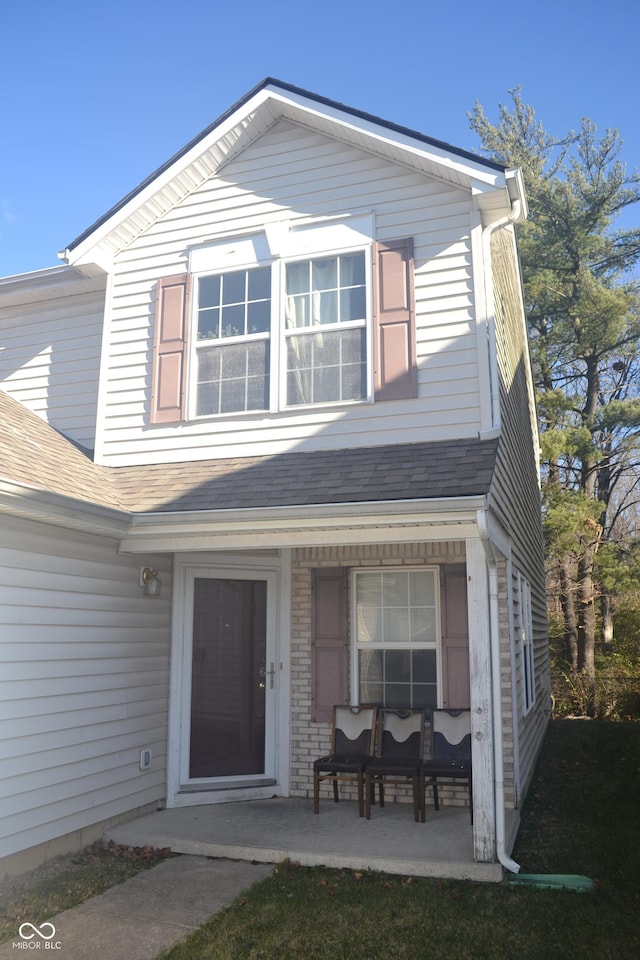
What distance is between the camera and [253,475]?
Result: 250 inches

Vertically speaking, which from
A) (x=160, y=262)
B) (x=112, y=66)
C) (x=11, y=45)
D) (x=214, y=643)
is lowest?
(x=214, y=643)

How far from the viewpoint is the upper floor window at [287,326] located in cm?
661

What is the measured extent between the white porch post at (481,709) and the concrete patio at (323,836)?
214 mm

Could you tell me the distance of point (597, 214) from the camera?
1778 centimetres

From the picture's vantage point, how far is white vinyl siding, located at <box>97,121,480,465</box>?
636cm

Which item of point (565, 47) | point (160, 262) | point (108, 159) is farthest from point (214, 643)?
point (565, 47)

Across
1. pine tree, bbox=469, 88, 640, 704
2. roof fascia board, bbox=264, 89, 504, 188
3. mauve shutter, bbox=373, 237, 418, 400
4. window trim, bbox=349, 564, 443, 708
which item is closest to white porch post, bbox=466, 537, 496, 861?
window trim, bbox=349, 564, 443, 708

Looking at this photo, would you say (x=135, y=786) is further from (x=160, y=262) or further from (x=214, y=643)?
(x=160, y=262)

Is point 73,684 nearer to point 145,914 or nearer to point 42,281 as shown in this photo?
point 145,914

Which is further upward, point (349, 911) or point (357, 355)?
point (357, 355)

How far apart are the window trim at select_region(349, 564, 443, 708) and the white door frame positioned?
620mm

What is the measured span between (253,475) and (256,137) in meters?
3.55

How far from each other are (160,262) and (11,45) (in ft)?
11.8

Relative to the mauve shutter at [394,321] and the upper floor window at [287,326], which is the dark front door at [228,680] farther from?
the mauve shutter at [394,321]
